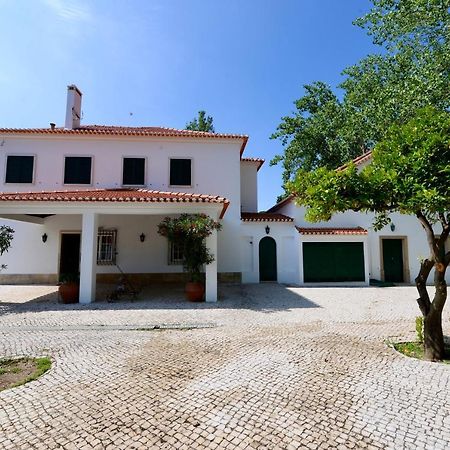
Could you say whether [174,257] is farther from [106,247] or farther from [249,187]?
[249,187]

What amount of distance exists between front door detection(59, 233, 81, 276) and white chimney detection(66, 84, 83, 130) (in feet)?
20.0

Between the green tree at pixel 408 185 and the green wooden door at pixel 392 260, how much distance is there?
1163cm

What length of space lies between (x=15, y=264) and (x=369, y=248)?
1817cm

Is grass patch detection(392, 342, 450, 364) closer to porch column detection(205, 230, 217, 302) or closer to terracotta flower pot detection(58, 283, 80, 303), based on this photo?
porch column detection(205, 230, 217, 302)

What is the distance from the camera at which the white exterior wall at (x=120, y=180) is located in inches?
614

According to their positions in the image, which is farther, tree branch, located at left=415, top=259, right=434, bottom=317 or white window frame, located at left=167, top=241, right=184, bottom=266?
white window frame, located at left=167, top=241, right=184, bottom=266

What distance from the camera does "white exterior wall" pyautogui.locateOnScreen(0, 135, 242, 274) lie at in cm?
1560

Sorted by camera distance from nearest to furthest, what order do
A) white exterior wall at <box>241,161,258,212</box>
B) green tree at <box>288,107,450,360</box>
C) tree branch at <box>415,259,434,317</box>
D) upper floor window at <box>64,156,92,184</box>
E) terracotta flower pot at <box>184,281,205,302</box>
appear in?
green tree at <box>288,107,450,360</box> < tree branch at <box>415,259,434,317</box> < terracotta flower pot at <box>184,281,205,302</box> < upper floor window at <box>64,156,92,184</box> < white exterior wall at <box>241,161,258,212</box>

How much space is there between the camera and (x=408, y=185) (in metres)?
4.81

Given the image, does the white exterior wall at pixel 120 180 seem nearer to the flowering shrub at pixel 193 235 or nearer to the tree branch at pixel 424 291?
the flowering shrub at pixel 193 235

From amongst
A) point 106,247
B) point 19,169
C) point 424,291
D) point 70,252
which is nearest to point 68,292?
point 106,247

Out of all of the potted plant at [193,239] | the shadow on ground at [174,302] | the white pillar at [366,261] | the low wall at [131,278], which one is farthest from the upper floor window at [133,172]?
the white pillar at [366,261]

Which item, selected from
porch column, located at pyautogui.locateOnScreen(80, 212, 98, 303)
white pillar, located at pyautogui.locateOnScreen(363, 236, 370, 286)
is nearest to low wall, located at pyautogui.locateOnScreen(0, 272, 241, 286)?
porch column, located at pyautogui.locateOnScreen(80, 212, 98, 303)

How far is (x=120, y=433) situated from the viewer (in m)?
3.04
